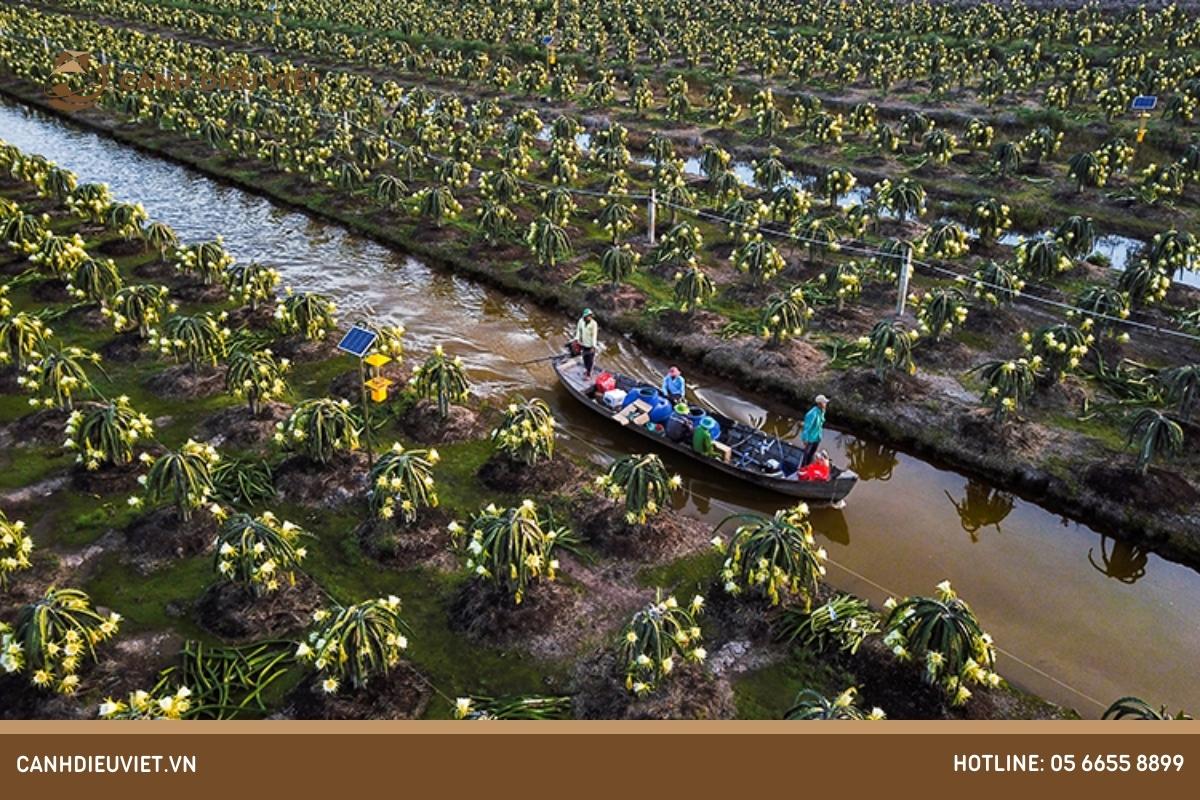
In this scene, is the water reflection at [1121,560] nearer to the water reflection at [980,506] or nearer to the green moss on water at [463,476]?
the water reflection at [980,506]

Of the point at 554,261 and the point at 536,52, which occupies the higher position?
the point at 536,52

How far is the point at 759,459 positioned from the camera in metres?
16.1

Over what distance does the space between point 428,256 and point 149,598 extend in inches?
637

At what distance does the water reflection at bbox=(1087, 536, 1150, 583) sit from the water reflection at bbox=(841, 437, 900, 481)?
398 cm

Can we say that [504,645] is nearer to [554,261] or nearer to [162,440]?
[162,440]

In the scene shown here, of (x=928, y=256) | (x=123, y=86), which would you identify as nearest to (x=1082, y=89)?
(x=928, y=256)

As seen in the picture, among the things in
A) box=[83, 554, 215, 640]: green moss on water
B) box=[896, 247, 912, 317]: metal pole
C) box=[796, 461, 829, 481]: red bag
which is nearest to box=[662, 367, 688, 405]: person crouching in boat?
box=[796, 461, 829, 481]: red bag

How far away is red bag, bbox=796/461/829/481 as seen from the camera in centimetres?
1530

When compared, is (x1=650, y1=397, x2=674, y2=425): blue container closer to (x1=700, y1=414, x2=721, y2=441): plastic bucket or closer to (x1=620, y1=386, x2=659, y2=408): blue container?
(x1=620, y1=386, x2=659, y2=408): blue container

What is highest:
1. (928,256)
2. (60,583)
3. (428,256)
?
(928,256)

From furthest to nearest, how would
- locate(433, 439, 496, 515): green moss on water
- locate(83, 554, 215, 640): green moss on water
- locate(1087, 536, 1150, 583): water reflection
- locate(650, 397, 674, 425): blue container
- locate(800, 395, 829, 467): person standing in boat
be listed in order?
locate(650, 397, 674, 425): blue container < locate(800, 395, 829, 467): person standing in boat < locate(433, 439, 496, 515): green moss on water < locate(1087, 536, 1150, 583): water reflection < locate(83, 554, 215, 640): green moss on water

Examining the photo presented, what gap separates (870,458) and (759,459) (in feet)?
10.4

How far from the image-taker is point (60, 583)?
13.0 metres

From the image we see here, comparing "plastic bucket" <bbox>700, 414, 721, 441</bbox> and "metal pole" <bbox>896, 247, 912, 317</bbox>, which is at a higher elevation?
"metal pole" <bbox>896, 247, 912, 317</bbox>
